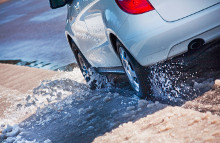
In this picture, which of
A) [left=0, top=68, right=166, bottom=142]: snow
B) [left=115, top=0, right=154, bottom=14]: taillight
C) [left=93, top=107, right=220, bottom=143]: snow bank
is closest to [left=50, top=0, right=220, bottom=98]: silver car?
[left=115, top=0, right=154, bottom=14]: taillight

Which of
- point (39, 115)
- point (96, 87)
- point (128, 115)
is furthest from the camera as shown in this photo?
point (96, 87)

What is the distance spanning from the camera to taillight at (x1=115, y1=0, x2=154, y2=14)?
3.93 meters

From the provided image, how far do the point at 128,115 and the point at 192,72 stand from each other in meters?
1.16

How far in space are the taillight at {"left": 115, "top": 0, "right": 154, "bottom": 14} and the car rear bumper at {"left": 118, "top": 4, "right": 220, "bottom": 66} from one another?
0.17 feet

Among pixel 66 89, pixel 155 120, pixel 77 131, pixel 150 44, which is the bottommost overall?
pixel 66 89

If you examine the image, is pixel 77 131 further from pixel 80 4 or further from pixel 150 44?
pixel 80 4

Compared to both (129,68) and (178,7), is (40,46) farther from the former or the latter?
(178,7)

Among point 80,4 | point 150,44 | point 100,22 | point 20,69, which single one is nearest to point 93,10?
point 100,22

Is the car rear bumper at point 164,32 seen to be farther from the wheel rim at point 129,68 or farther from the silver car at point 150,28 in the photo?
the wheel rim at point 129,68

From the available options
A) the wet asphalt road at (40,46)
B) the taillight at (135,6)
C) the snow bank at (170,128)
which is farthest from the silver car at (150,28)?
the wet asphalt road at (40,46)

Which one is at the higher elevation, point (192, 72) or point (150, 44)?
point (150, 44)

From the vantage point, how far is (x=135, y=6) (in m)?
4.01

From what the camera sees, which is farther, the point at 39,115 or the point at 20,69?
the point at 20,69

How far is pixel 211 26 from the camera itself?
389cm
